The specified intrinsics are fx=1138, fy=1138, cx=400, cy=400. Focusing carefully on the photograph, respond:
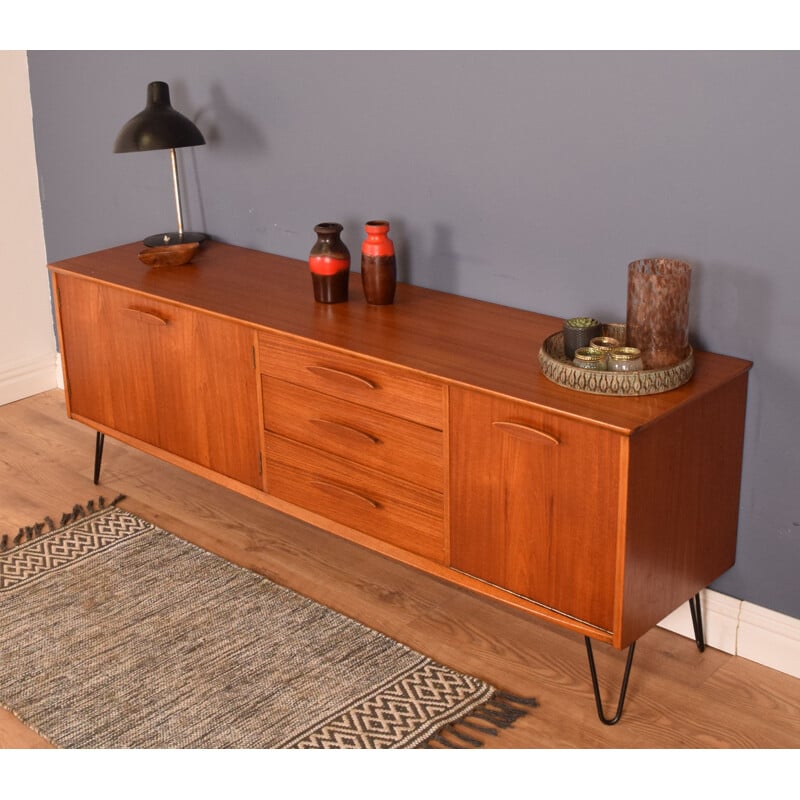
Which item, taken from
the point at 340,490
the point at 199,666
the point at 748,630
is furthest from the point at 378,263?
the point at 748,630

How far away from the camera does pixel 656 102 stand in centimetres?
233

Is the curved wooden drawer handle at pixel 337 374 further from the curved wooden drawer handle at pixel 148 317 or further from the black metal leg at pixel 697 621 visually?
the black metal leg at pixel 697 621

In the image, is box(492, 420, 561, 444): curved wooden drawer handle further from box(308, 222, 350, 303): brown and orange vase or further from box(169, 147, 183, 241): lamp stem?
box(169, 147, 183, 241): lamp stem

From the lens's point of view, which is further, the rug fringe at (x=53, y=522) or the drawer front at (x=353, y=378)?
the rug fringe at (x=53, y=522)

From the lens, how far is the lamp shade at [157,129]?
9.89ft

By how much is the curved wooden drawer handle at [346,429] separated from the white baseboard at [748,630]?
0.81m

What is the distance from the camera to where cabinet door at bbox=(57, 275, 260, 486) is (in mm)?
2832

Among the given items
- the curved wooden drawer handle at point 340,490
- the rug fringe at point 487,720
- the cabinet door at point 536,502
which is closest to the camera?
the cabinet door at point 536,502

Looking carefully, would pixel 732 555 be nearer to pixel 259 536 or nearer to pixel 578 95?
pixel 578 95

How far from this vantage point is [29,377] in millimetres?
4113

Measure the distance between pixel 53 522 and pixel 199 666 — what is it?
0.89m

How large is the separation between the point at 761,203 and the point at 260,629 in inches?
57.6

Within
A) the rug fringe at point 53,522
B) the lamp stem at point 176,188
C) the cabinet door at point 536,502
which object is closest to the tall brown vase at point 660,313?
the cabinet door at point 536,502
